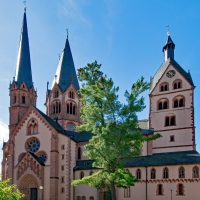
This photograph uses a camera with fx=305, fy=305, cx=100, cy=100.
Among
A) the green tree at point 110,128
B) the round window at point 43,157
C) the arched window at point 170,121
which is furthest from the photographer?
the round window at point 43,157

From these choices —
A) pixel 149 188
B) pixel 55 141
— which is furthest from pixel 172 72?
pixel 55 141

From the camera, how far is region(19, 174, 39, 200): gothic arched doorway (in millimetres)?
50312

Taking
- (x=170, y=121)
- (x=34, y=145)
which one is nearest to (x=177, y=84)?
(x=170, y=121)

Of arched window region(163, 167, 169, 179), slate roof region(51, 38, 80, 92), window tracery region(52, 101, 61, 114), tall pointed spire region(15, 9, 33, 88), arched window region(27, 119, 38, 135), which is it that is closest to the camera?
arched window region(163, 167, 169, 179)

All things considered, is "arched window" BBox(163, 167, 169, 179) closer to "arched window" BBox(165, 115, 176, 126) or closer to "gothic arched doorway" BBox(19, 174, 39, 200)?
"arched window" BBox(165, 115, 176, 126)

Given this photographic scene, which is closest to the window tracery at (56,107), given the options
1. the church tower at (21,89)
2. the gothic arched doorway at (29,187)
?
the church tower at (21,89)

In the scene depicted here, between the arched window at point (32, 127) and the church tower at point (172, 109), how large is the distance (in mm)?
20231

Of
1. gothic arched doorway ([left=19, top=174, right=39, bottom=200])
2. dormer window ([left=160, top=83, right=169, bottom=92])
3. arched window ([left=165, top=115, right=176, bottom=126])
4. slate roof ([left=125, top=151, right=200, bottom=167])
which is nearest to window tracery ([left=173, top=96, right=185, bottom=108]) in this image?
arched window ([left=165, top=115, right=176, bottom=126])

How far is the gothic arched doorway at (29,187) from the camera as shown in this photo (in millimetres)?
50312

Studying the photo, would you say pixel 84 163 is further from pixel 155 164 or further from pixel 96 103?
pixel 96 103

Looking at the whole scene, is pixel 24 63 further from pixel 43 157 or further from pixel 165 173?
pixel 165 173

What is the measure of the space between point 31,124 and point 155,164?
2330 cm

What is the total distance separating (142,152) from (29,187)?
19.6 m

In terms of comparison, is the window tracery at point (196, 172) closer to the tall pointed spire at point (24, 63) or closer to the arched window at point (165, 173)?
the arched window at point (165, 173)
